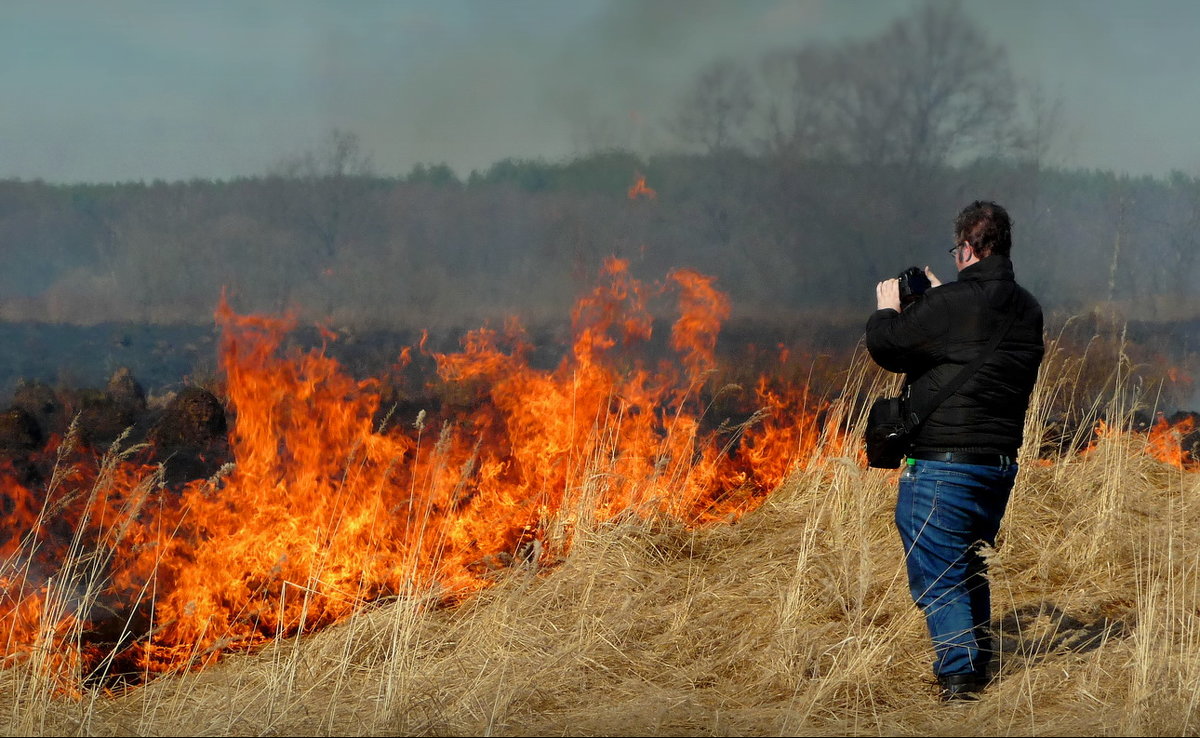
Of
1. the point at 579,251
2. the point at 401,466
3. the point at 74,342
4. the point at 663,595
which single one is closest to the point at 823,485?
the point at 663,595

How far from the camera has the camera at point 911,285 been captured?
370 cm

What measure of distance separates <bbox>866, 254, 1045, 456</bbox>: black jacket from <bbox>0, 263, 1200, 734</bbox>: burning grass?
0.39 m

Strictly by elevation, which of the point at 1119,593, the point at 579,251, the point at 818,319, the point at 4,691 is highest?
the point at 579,251

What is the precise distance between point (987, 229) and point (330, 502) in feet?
16.5

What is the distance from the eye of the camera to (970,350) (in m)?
3.47

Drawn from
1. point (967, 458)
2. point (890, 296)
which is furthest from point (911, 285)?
point (967, 458)

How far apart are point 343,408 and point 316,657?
3570 millimetres

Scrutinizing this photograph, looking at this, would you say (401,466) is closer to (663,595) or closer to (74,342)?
(663,595)

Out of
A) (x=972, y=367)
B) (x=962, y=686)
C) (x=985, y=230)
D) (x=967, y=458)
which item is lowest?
(x=962, y=686)

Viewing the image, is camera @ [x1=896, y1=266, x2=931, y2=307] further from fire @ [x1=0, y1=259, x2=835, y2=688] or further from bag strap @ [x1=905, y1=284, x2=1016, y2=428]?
fire @ [x1=0, y1=259, x2=835, y2=688]

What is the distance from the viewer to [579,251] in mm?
13992

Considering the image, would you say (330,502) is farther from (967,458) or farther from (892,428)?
(967,458)

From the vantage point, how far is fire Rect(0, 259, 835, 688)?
18.6ft

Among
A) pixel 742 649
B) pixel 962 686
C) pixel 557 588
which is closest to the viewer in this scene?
pixel 962 686
